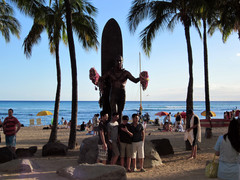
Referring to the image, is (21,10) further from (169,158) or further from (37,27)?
(169,158)

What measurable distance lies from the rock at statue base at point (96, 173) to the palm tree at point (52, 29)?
25.4ft

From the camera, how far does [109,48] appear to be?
9.80 meters

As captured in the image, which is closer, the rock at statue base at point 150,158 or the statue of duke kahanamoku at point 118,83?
the rock at statue base at point 150,158

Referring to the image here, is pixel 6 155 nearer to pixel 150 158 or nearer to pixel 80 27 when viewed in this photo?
pixel 150 158

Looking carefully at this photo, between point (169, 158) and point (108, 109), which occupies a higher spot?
point (108, 109)

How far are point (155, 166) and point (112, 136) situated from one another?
2.08 metres

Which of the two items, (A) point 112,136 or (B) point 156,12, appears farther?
(B) point 156,12

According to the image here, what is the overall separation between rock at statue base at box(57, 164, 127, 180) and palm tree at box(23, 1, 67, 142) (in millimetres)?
7757

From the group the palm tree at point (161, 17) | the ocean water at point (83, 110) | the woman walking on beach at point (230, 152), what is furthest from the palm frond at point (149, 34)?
the ocean water at point (83, 110)

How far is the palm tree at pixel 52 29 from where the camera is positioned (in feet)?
44.3

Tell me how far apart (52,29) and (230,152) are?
11.0 metres

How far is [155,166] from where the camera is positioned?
8.46m

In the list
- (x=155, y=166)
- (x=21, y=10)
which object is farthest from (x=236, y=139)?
(x=21, y=10)

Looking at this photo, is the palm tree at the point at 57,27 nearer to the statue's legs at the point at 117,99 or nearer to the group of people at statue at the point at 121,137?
→ the statue's legs at the point at 117,99
